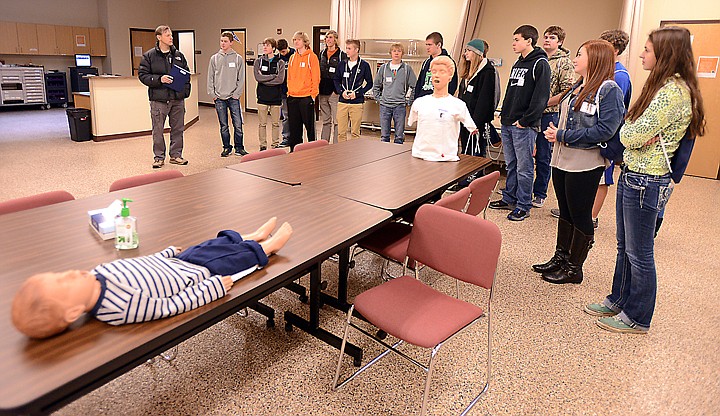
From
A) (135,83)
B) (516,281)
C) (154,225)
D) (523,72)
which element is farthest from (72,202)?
(135,83)

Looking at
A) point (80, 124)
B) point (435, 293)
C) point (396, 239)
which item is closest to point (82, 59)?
point (80, 124)

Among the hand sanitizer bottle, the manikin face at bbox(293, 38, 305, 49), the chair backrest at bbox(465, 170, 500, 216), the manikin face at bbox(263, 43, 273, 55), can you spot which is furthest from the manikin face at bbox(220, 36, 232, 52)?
Answer: the hand sanitizer bottle

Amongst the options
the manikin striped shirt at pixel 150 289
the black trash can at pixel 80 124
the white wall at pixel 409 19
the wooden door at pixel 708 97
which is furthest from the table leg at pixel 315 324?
the white wall at pixel 409 19

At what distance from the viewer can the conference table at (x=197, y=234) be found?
3.83 ft

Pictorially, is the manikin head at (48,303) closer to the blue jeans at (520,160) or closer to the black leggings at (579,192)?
the black leggings at (579,192)

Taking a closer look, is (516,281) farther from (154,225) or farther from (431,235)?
(154,225)

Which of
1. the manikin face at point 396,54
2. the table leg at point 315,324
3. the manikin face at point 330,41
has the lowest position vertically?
the table leg at point 315,324

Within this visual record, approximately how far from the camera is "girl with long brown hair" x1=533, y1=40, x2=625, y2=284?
9.16 ft

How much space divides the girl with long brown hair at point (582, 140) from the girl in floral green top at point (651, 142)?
318 millimetres

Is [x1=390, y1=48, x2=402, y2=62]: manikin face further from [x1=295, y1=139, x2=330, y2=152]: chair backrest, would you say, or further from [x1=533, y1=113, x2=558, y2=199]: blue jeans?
[x1=295, y1=139, x2=330, y2=152]: chair backrest

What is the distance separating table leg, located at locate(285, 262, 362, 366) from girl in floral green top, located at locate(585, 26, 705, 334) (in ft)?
5.20

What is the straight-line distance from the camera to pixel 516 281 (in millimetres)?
3342

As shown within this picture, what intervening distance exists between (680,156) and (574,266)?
113 centimetres

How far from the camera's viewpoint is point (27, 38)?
37.2ft
